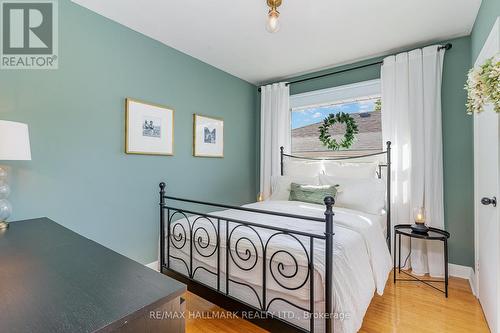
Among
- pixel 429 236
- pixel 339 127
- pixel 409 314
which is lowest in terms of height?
pixel 409 314

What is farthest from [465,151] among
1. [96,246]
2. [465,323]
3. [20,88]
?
[20,88]

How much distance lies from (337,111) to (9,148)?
11.1 feet

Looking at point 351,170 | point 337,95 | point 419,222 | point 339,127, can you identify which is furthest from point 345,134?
point 419,222

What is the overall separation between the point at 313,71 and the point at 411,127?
152 centimetres

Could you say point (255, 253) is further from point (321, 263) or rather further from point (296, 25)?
point (296, 25)

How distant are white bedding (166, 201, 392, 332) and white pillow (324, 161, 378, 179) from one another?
2.37 ft

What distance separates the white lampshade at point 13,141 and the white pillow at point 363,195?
265 centimetres

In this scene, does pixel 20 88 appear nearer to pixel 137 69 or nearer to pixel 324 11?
→ pixel 137 69

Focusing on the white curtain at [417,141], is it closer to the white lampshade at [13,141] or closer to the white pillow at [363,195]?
the white pillow at [363,195]

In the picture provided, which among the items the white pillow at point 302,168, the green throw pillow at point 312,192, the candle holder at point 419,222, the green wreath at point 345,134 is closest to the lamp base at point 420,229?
the candle holder at point 419,222

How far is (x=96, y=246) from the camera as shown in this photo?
116cm

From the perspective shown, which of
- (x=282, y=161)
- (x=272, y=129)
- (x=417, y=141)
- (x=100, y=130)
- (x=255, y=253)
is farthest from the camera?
(x=272, y=129)

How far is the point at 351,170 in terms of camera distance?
2.92 m

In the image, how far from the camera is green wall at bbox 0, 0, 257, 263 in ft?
6.25
